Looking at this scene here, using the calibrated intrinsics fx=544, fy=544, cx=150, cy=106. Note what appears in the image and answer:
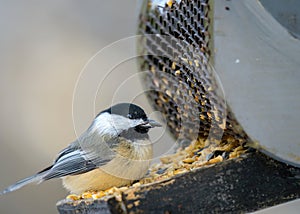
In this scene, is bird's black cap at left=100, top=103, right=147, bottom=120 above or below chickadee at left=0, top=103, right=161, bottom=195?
above

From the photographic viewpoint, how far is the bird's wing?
6.03ft

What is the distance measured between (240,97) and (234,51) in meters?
0.12

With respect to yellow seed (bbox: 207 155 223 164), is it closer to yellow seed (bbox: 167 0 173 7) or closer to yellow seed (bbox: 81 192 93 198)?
yellow seed (bbox: 81 192 93 198)

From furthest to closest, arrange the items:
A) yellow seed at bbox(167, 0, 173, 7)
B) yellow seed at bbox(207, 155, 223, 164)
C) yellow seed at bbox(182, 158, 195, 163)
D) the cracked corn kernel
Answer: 1. yellow seed at bbox(167, 0, 173, 7)
2. yellow seed at bbox(182, 158, 195, 163)
3. the cracked corn kernel
4. yellow seed at bbox(207, 155, 223, 164)

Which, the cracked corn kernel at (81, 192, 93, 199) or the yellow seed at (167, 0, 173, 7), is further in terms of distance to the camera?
the yellow seed at (167, 0, 173, 7)

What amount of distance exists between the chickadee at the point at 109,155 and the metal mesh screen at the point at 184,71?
0.19 metres

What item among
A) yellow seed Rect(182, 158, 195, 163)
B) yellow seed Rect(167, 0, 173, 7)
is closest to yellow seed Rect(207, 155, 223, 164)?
yellow seed Rect(182, 158, 195, 163)

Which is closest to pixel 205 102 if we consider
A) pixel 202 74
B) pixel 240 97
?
pixel 202 74

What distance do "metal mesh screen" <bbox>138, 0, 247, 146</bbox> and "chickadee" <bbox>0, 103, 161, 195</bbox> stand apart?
0.61 feet

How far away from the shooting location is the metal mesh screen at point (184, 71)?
1.60m

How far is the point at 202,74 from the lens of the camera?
1.67 m

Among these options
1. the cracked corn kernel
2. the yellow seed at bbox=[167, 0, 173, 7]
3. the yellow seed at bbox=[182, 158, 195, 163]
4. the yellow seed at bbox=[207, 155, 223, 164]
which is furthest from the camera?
the yellow seed at bbox=[167, 0, 173, 7]

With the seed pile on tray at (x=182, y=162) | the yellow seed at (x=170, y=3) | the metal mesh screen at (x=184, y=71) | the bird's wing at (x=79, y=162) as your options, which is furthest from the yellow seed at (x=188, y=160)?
the yellow seed at (x=170, y=3)

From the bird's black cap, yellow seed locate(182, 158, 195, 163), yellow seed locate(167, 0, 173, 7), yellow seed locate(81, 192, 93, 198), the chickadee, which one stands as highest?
yellow seed locate(167, 0, 173, 7)
